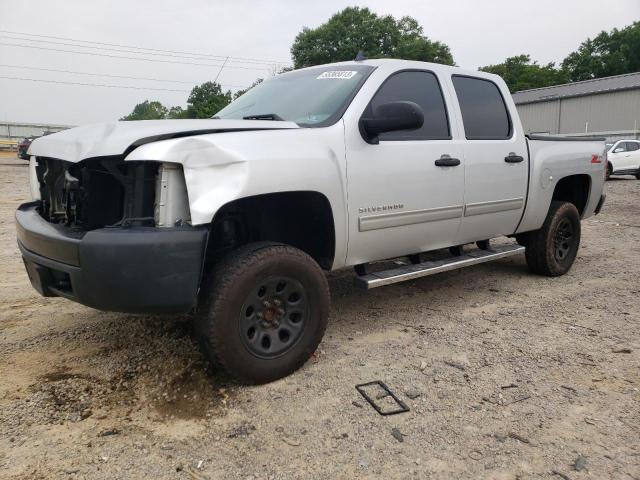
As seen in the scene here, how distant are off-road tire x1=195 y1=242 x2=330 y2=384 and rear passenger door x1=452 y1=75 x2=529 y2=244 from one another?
1.63m

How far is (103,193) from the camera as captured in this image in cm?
276

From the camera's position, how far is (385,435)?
2486mm

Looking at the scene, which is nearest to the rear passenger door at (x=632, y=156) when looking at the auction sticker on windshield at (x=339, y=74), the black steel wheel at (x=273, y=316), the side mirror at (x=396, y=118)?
the auction sticker on windshield at (x=339, y=74)

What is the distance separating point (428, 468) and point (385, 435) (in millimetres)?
287

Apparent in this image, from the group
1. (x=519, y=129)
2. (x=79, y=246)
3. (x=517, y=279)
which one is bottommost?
(x=517, y=279)

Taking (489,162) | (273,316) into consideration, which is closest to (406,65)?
(489,162)

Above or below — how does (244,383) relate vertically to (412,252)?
below

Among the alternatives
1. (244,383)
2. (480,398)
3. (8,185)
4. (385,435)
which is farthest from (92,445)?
(8,185)

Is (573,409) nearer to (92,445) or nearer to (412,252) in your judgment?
(412,252)

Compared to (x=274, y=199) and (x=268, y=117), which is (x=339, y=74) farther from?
(x=274, y=199)

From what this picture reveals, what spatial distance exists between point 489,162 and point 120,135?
2840 mm

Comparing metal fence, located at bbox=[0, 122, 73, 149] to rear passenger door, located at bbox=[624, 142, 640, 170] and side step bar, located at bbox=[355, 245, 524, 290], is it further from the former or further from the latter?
side step bar, located at bbox=[355, 245, 524, 290]

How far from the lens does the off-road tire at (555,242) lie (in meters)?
5.08

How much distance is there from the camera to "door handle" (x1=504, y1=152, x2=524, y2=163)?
4.33m
